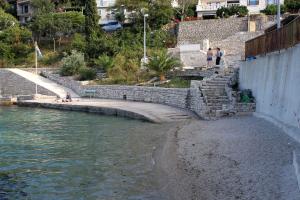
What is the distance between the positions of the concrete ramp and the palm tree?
8597 millimetres

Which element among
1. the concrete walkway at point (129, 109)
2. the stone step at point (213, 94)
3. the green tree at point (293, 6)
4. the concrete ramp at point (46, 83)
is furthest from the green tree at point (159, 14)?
the stone step at point (213, 94)

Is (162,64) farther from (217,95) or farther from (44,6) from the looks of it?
(44,6)

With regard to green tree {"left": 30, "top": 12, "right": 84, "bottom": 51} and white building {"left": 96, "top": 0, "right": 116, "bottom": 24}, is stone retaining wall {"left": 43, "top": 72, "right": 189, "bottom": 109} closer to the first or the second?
green tree {"left": 30, "top": 12, "right": 84, "bottom": 51}

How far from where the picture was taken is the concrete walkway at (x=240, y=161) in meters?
13.0

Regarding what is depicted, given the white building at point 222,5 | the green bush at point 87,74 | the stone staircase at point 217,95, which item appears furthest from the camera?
the white building at point 222,5

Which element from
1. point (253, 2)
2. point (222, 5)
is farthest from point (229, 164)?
point (222, 5)

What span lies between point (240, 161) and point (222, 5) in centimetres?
5528

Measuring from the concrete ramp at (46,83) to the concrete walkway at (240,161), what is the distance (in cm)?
2344

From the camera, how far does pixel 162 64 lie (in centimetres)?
3906

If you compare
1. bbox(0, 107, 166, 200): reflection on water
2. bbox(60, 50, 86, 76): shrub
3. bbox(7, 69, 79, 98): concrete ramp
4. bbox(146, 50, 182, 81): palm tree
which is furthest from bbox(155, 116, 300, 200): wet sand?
bbox(60, 50, 86, 76): shrub

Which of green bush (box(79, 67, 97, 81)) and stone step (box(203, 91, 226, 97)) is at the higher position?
green bush (box(79, 67, 97, 81))

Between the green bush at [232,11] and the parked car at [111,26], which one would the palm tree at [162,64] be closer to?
the green bush at [232,11]

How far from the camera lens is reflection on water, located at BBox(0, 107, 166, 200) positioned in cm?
1505

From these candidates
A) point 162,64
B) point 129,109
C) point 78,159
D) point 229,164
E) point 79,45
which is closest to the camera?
point 229,164
